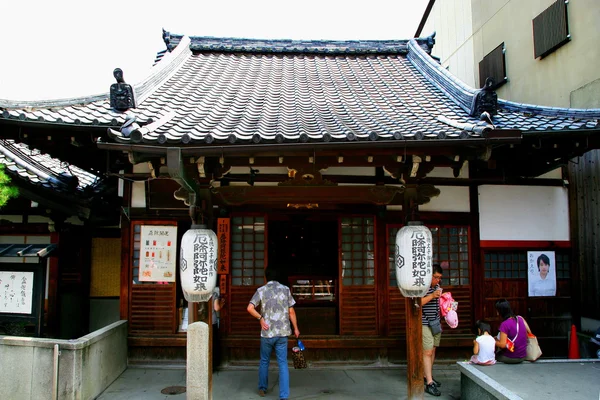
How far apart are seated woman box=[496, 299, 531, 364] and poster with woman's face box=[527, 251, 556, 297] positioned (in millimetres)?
2414

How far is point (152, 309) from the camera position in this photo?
8273mm

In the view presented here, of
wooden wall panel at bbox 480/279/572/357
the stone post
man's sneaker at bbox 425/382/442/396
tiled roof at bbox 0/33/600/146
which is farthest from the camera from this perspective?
wooden wall panel at bbox 480/279/572/357

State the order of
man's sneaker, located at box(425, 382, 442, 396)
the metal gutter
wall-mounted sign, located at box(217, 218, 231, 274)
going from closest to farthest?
the metal gutter, man's sneaker, located at box(425, 382, 442, 396), wall-mounted sign, located at box(217, 218, 231, 274)

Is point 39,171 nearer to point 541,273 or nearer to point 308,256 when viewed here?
point 308,256

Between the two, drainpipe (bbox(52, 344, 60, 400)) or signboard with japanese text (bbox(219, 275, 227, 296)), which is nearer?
drainpipe (bbox(52, 344, 60, 400))

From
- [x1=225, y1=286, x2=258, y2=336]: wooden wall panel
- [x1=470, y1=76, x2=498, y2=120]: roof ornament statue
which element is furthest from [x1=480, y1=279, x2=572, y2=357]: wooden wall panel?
[x1=225, y1=286, x2=258, y2=336]: wooden wall panel

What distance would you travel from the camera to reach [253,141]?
5465 millimetres

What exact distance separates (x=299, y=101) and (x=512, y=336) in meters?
5.47

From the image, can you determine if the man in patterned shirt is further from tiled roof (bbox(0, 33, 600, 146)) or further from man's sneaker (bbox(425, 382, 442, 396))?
tiled roof (bbox(0, 33, 600, 146))

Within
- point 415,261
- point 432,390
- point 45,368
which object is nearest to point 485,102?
point 415,261

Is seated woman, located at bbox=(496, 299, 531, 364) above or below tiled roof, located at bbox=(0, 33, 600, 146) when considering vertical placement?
below

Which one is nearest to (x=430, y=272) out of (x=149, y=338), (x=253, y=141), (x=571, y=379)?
(x=571, y=379)

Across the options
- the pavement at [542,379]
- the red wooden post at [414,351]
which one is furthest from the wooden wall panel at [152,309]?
the pavement at [542,379]

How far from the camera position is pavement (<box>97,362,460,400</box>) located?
688 centimetres
